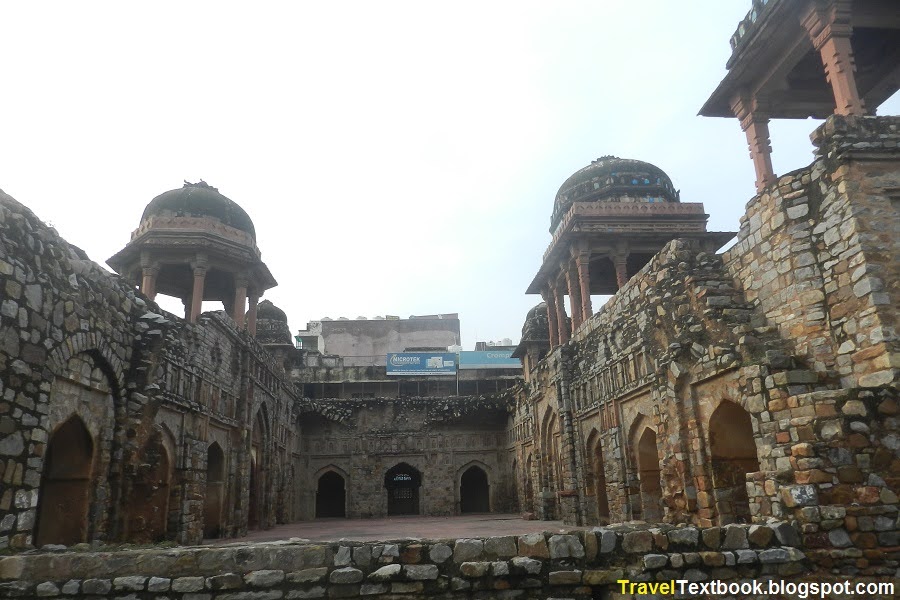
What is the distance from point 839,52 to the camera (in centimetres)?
959

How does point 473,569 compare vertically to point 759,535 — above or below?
below

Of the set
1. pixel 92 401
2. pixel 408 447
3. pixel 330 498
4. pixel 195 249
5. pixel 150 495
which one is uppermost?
pixel 195 249

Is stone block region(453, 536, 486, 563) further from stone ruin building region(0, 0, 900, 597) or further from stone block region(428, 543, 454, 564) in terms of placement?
stone ruin building region(0, 0, 900, 597)

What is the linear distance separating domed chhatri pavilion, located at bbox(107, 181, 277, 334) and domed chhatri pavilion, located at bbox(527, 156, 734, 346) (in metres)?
10.9

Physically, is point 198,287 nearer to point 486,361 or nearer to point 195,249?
point 195,249

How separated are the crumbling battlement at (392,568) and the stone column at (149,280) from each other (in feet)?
50.4

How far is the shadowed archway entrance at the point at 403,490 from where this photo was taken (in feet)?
106

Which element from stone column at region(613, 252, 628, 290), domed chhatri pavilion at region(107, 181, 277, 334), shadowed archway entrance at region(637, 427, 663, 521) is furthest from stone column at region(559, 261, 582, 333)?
domed chhatri pavilion at region(107, 181, 277, 334)

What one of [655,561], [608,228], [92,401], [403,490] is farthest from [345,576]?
[403,490]

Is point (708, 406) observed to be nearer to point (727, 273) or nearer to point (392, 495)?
point (727, 273)

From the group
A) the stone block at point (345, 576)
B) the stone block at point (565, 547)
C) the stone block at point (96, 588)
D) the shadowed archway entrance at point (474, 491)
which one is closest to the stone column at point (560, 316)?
the shadowed archway entrance at point (474, 491)

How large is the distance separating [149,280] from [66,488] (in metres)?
12.1

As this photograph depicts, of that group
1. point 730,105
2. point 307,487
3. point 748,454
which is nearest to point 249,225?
point 307,487

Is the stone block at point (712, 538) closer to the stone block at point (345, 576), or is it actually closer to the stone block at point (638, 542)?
the stone block at point (638, 542)
